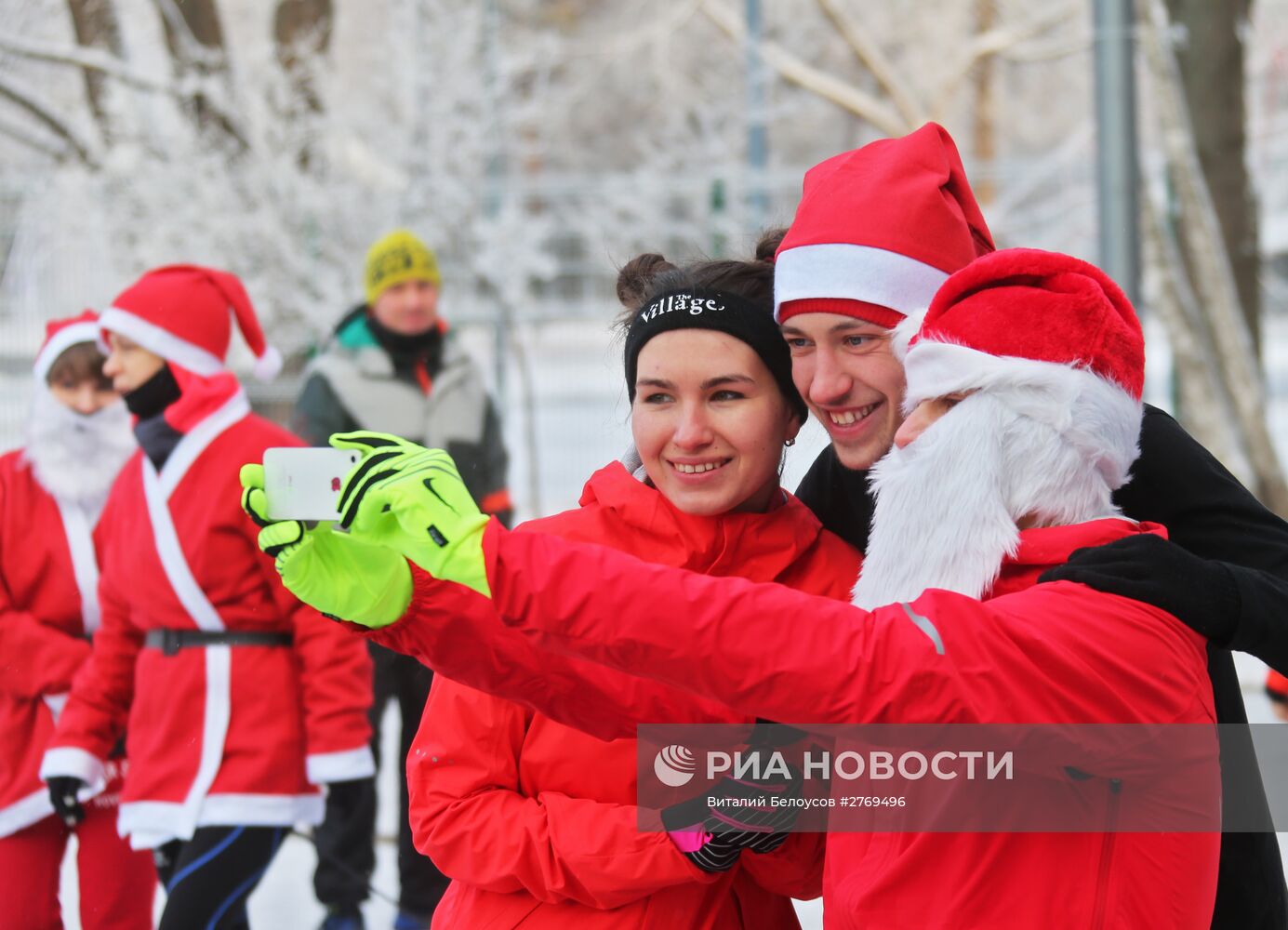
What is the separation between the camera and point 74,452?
3.86 meters

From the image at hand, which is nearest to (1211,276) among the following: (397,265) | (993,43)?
(993,43)

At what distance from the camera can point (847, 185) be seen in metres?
2.35

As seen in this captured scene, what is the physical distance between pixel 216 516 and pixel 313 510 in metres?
1.81

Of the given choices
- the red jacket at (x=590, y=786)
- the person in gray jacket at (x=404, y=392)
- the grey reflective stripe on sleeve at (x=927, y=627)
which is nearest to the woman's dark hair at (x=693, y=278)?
the red jacket at (x=590, y=786)

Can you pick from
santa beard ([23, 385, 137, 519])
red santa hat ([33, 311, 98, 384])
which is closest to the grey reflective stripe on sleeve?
santa beard ([23, 385, 137, 519])

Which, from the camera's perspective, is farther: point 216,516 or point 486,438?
point 486,438

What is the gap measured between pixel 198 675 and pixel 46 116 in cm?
802

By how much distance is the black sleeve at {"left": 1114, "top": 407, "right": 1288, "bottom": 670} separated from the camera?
2.08 metres

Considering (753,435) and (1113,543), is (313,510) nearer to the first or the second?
(753,435)

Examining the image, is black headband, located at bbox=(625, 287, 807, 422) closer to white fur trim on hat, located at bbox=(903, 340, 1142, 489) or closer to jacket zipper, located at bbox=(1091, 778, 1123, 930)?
white fur trim on hat, located at bbox=(903, 340, 1142, 489)

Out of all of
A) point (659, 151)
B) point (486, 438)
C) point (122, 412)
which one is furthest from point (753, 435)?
point (659, 151)

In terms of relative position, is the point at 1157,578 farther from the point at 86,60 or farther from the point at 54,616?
the point at 86,60

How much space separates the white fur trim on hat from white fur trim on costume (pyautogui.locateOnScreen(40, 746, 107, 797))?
8.00 ft

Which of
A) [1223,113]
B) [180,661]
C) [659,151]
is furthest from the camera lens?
[659,151]
